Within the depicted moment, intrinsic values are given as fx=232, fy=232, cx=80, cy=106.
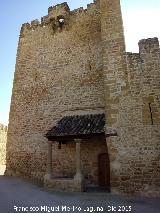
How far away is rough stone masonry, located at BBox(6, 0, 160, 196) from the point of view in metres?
8.12

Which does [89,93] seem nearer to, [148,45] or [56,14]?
[148,45]

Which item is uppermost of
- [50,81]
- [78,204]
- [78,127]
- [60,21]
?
[60,21]

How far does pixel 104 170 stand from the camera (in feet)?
33.8

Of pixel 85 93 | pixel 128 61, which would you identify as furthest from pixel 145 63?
pixel 85 93

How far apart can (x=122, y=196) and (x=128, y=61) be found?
4.93 metres

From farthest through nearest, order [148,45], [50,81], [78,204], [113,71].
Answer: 1. [50,81]
2. [113,71]
3. [148,45]
4. [78,204]

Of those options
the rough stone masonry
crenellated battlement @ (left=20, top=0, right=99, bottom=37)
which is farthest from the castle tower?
crenellated battlement @ (left=20, top=0, right=99, bottom=37)

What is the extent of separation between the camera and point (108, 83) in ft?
29.9

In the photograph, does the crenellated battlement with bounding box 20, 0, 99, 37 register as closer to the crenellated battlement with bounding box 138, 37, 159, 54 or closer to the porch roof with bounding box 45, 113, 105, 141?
the crenellated battlement with bounding box 138, 37, 159, 54

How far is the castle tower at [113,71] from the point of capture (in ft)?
27.6

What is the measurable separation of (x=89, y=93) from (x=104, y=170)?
3.76 meters

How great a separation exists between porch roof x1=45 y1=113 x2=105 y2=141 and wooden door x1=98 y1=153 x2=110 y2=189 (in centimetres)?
154

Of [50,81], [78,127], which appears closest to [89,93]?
[78,127]

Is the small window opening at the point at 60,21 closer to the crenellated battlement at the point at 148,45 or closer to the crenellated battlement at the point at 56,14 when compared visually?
the crenellated battlement at the point at 56,14
